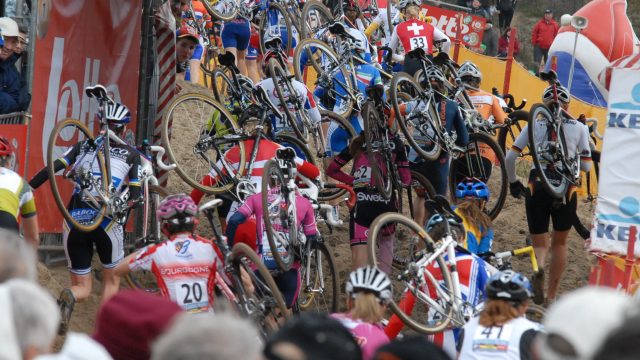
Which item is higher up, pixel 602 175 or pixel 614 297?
pixel 614 297

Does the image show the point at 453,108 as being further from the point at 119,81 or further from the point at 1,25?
the point at 1,25

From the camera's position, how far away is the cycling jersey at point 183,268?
348 inches

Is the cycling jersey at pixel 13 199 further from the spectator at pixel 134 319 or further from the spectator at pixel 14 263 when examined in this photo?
the spectator at pixel 134 319

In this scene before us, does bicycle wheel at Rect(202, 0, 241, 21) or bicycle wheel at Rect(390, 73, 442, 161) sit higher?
bicycle wheel at Rect(202, 0, 241, 21)

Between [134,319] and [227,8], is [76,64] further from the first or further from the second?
[134,319]

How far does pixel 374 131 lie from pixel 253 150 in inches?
49.7

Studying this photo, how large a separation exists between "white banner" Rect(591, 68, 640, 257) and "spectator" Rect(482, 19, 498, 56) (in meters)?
15.1

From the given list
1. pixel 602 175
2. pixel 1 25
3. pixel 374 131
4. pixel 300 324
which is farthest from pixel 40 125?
pixel 300 324

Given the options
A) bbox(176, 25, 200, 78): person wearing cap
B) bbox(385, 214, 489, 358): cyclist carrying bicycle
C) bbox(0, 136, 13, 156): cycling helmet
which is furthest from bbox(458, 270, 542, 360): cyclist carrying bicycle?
bbox(176, 25, 200, 78): person wearing cap

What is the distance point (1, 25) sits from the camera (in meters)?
12.5

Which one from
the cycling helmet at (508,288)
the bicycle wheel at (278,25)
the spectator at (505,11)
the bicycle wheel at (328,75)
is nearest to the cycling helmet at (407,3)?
the bicycle wheel at (278,25)

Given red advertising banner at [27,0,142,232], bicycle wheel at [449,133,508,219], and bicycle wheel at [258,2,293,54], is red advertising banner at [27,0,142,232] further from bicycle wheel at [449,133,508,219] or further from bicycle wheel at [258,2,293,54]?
bicycle wheel at [258,2,293,54]

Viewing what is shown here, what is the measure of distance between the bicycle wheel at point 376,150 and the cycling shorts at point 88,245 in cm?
247

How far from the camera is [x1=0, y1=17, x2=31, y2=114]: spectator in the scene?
12391mm
